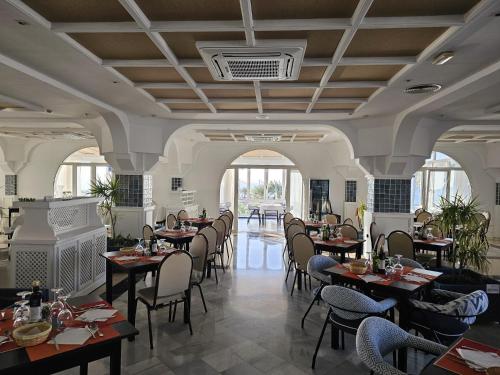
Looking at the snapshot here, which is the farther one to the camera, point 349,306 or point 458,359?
point 349,306

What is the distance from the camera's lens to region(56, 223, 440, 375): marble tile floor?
9.36ft

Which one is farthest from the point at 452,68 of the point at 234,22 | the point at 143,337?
the point at 143,337

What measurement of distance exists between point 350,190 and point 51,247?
871cm

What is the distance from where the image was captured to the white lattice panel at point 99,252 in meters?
4.88

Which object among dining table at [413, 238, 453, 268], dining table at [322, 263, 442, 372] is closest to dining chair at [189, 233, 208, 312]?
dining table at [322, 263, 442, 372]

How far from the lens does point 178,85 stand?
4.32 m

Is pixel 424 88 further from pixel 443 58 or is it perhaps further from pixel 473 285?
pixel 473 285

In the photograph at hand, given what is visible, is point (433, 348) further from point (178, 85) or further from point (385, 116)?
point (385, 116)

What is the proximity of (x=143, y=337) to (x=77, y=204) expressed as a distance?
2.23 meters

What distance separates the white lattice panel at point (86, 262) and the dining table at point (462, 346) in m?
4.28

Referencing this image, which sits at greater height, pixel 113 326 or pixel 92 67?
pixel 92 67

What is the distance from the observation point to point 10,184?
11117 mm

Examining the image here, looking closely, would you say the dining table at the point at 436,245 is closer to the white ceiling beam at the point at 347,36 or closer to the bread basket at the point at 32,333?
the white ceiling beam at the point at 347,36

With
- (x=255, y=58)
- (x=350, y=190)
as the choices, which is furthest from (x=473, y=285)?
(x=350, y=190)
